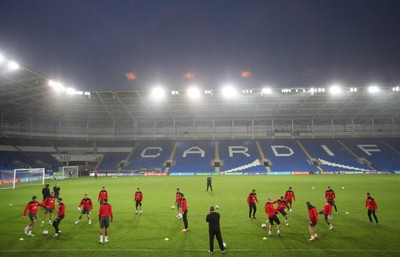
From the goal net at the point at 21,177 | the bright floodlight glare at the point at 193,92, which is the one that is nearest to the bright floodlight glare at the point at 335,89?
the bright floodlight glare at the point at 193,92

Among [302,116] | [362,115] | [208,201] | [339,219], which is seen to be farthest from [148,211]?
[362,115]

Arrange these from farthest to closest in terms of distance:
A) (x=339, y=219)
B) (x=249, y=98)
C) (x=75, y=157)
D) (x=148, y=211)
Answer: (x=75, y=157)
(x=249, y=98)
(x=148, y=211)
(x=339, y=219)

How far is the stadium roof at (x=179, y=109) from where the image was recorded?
159 ft

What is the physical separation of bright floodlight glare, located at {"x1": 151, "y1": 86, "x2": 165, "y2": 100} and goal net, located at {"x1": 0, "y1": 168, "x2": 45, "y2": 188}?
22.9 m

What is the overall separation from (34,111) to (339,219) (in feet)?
202

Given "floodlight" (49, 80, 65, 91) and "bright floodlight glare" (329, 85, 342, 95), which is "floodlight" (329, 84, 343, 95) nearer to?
"bright floodlight glare" (329, 85, 342, 95)

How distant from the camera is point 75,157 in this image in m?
60.9

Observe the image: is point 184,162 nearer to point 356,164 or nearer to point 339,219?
point 356,164

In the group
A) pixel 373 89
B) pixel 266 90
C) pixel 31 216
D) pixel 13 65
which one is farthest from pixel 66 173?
pixel 373 89

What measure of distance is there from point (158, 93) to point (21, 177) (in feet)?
87.9

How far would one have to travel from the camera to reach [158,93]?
162 feet

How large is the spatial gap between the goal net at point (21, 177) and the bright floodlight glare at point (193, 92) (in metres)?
28.0

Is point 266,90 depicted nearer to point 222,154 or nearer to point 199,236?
point 222,154

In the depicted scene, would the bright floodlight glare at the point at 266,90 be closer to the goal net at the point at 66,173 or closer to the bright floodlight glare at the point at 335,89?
the bright floodlight glare at the point at 335,89
